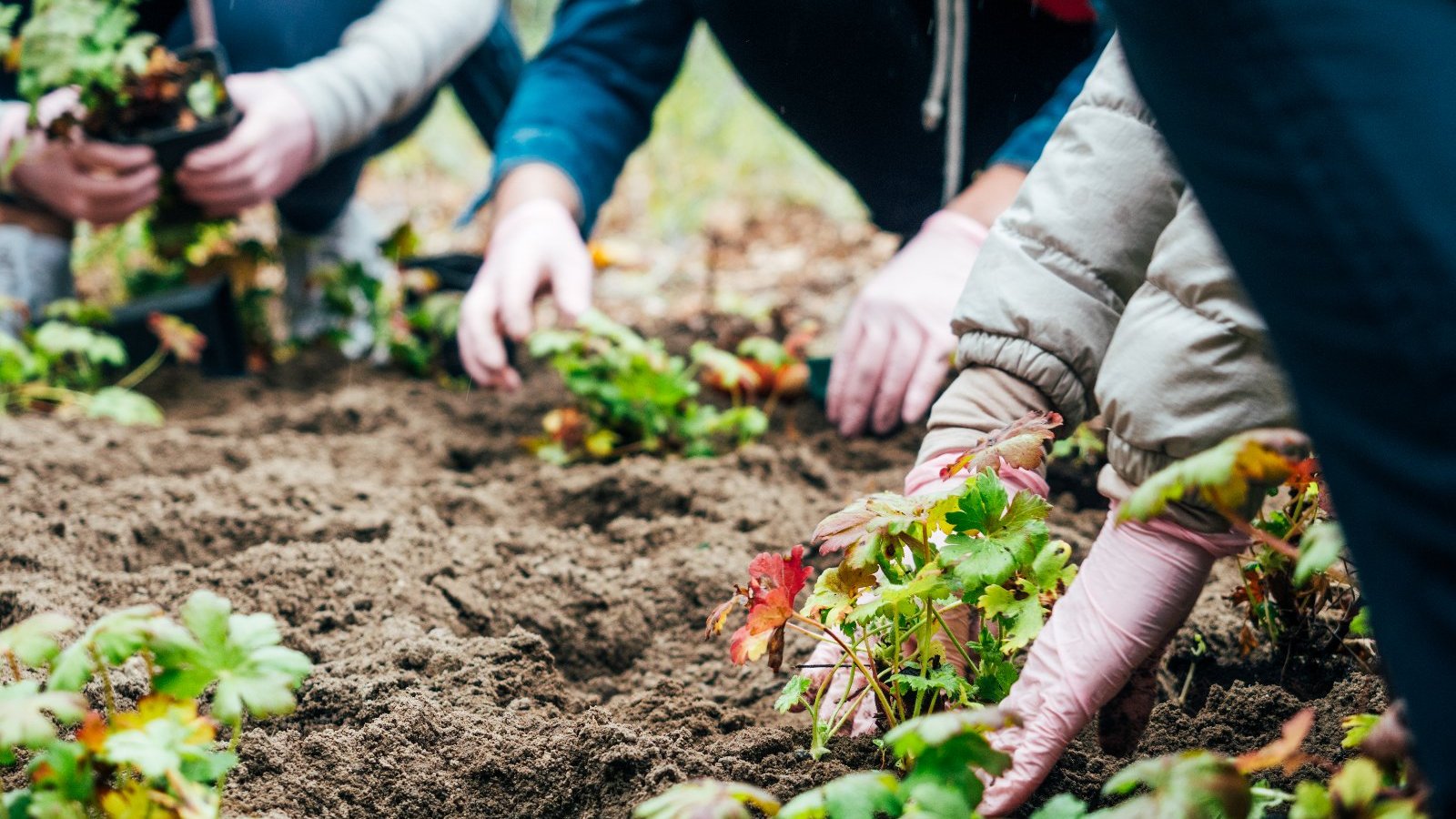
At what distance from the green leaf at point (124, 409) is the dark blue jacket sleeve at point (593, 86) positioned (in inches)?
34.7

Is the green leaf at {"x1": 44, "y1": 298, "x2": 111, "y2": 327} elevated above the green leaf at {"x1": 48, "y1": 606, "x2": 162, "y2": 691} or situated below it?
below

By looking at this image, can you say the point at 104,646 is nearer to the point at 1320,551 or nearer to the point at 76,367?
the point at 1320,551

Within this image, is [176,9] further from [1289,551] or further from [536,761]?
[1289,551]

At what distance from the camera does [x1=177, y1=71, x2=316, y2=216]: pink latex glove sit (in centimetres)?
251

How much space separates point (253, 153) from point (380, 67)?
0.42 meters

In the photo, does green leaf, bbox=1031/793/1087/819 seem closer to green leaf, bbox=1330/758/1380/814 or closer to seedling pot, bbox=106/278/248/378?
green leaf, bbox=1330/758/1380/814

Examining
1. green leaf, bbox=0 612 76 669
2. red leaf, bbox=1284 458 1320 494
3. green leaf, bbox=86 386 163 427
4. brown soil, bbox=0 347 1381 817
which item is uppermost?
red leaf, bbox=1284 458 1320 494

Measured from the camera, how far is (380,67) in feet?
9.14

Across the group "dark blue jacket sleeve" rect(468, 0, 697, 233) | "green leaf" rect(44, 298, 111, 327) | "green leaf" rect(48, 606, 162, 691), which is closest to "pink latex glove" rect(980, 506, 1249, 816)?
"green leaf" rect(48, 606, 162, 691)

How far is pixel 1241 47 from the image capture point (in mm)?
631

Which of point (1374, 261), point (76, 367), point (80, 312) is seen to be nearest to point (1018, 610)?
point (1374, 261)

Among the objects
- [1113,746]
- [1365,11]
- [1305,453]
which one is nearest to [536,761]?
[1113,746]

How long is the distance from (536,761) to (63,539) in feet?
2.97

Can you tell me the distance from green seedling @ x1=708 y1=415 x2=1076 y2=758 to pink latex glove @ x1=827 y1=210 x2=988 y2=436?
0.92m
